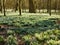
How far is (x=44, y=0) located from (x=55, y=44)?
177 feet

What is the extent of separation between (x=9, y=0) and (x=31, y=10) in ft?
50.8

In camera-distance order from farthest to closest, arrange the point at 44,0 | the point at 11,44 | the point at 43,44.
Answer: the point at 44,0, the point at 43,44, the point at 11,44

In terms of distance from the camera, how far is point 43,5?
6084 centimetres

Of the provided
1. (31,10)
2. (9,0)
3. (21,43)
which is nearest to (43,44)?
(21,43)

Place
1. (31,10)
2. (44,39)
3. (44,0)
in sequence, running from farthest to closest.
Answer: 1. (44,0)
2. (31,10)
3. (44,39)

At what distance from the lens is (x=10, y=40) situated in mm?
8602

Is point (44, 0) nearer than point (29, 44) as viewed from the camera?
No

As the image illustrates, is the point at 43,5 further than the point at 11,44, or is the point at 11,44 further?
the point at 43,5

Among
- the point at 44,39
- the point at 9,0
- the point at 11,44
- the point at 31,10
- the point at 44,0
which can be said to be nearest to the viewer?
the point at 11,44

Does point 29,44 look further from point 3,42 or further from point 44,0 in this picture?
point 44,0

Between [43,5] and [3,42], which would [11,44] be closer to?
[3,42]

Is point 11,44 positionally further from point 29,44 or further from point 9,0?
point 9,0

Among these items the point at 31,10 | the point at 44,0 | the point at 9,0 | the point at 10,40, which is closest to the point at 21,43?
the point at 10,40

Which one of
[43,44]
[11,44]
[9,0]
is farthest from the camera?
[9,0]
